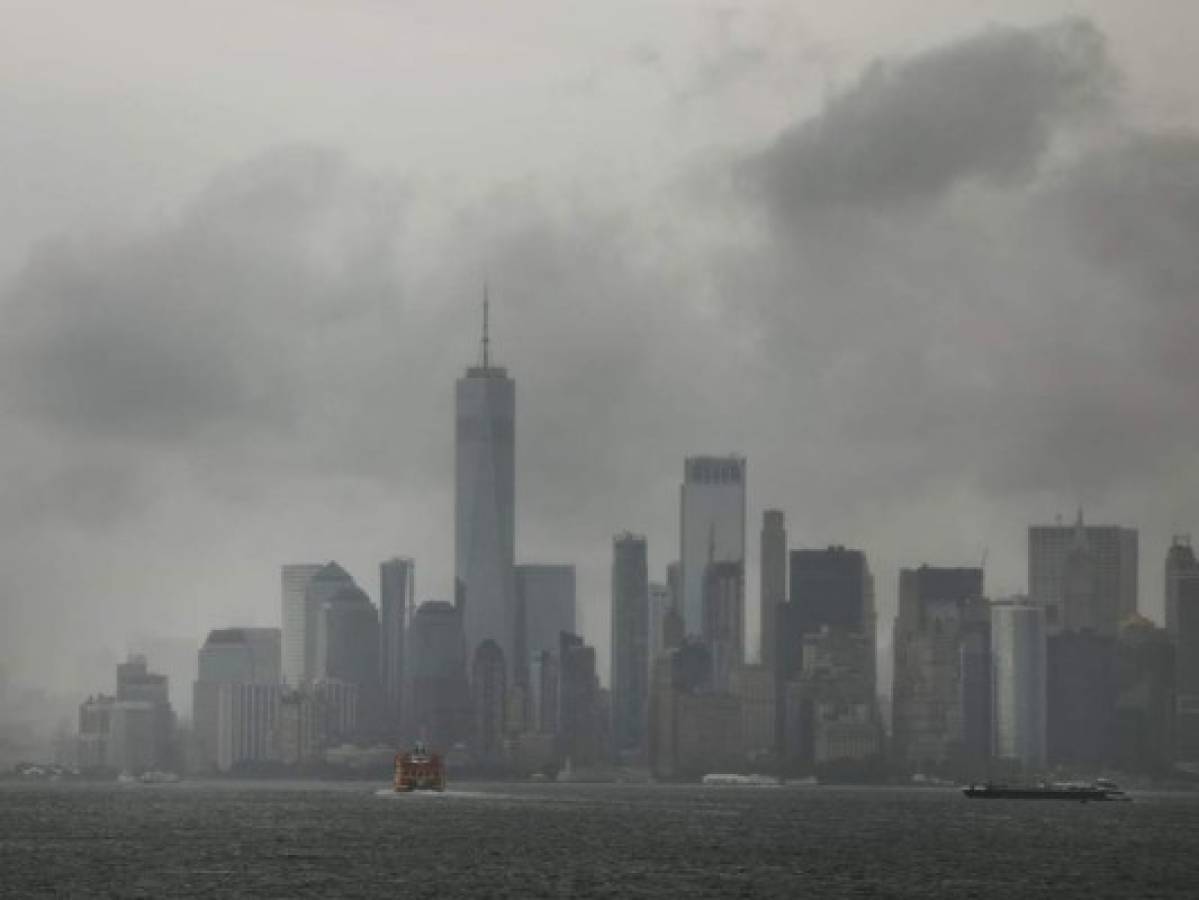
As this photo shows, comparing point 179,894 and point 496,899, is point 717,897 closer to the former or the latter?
point 496,899

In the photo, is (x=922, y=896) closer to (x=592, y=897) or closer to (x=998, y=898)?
(x=998, y=898)

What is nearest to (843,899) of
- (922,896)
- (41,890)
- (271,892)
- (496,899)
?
(922,896)

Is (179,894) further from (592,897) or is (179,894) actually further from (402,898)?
(592,897)

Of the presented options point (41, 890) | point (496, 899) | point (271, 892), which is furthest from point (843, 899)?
point (41, 890)

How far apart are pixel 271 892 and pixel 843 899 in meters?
→ 39.0

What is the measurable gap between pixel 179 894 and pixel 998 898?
183ft

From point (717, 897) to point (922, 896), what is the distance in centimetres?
1451

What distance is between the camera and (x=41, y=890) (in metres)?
200

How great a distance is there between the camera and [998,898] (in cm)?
19912

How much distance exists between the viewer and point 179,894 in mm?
195375

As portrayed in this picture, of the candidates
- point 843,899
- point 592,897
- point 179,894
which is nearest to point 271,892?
point 179,894

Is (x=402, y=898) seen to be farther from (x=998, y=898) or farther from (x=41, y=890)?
(x=998, y=898)

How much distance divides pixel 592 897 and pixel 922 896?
2332 cm

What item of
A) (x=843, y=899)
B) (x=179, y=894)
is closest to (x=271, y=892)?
(x=179, y=894)
